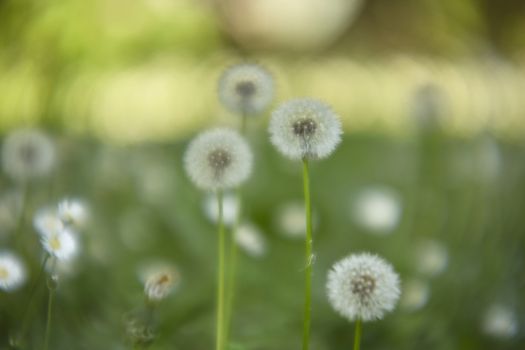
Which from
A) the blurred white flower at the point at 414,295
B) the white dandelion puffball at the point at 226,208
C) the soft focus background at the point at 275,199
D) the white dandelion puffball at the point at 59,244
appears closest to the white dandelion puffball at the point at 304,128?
the soft focus background at the point at 275,199

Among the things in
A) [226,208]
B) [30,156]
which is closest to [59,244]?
[30,156]

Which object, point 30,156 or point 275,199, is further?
point 275,199

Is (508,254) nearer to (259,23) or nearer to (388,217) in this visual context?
(388,217)

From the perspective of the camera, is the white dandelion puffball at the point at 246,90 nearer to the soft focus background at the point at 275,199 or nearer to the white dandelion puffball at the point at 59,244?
the soft focus background at the point at 275,199

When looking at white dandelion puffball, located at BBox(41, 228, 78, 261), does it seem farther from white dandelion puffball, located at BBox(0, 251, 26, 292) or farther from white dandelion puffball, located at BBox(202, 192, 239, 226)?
white dandelion puffball, located at BBox(202, 192, 239, 226)

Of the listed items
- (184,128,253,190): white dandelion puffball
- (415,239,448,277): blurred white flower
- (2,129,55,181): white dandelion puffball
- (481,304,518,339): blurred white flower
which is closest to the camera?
(184,128,253,190): white dandelion puffball

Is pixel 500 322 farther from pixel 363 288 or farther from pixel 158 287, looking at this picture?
pixel 158 287

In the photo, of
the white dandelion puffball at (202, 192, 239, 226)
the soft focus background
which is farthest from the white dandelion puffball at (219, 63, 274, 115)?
the white dandelion puffball at (202, 192, 239, 226)
